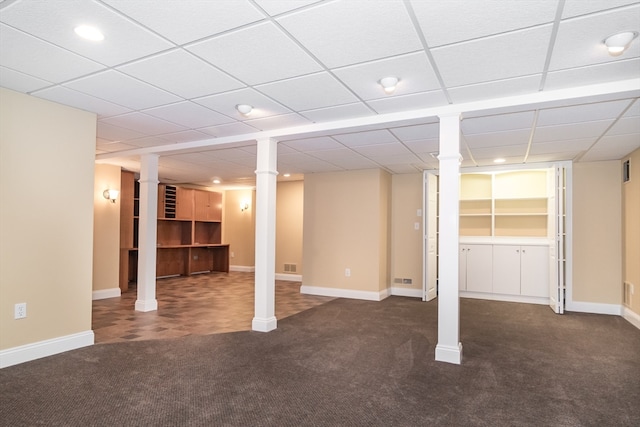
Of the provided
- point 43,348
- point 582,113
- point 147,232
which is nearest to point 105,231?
point 147,232

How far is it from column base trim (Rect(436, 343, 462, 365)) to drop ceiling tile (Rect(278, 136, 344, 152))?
8.41 feet

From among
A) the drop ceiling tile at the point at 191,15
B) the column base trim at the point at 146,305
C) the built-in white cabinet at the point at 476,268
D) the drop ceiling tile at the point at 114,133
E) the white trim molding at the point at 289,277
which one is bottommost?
the white trim molding at the point at 289,277

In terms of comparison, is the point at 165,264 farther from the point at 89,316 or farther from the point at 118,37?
the point at 118,37

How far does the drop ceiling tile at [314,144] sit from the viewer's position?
4668 millimetres

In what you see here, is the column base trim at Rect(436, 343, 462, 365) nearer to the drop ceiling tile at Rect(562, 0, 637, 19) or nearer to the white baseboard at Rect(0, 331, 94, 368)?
the drop ceiling tile at Rect(562, 0, 637, 19)

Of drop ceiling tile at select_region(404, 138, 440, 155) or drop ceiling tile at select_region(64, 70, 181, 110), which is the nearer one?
drop ceiling tile at select_region(64, 70, 181, 110)

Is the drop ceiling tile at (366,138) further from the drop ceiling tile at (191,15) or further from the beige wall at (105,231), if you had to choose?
the beige wall at (105,231)

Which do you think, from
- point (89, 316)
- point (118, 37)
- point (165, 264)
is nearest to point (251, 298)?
point (89, 316)

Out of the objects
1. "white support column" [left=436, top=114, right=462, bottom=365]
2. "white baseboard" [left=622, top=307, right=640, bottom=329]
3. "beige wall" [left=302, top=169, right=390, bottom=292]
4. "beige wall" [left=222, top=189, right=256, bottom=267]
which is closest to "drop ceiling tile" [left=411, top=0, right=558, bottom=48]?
"white support column" [left=436, top=114, right=462, bottom=365]

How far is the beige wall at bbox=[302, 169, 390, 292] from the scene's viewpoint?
21.9ft

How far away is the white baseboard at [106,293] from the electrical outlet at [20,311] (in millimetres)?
3105

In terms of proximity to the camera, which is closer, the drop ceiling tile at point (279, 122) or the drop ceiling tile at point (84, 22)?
the drop ceiling tile at point (84, 22)

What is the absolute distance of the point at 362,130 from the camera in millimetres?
4082

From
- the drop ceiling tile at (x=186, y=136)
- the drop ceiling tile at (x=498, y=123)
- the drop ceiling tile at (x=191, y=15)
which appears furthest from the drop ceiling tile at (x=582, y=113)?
the drop ceiling tile at (x=186, y=136)
